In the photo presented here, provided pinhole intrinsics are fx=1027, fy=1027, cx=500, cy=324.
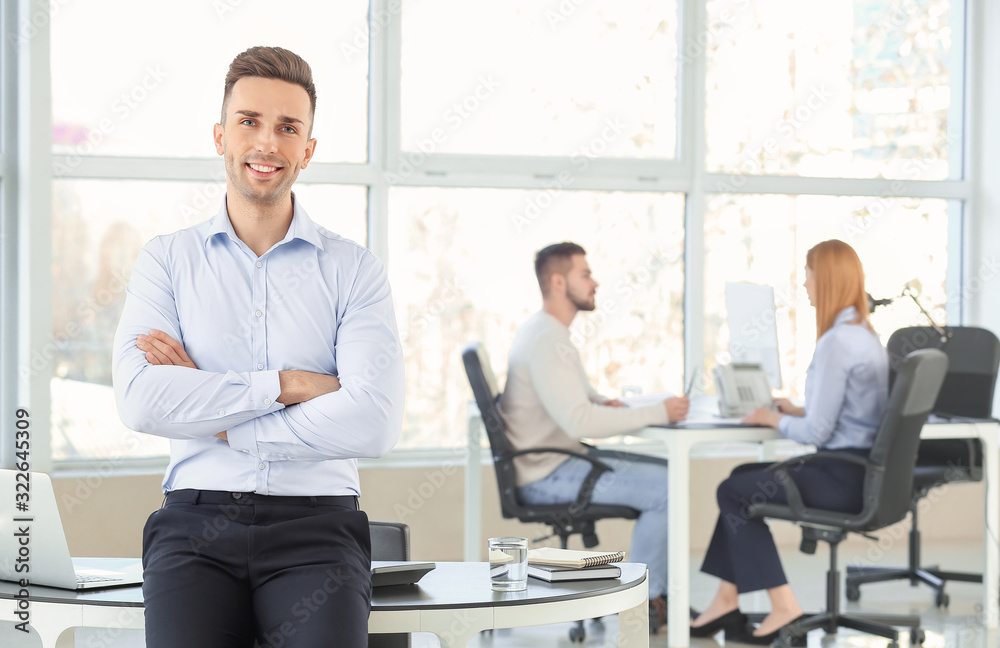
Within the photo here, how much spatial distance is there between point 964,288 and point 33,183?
4946 millimetres

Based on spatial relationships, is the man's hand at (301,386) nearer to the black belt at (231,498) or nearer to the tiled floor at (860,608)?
the black belt at (231,498)

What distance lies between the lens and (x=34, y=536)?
Result: 1658mm

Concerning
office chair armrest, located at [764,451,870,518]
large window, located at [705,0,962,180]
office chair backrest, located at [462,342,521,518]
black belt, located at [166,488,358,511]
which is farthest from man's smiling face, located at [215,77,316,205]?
large window, located at [705,0,962,180]

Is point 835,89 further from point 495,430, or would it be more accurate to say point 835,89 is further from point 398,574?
point 398,574

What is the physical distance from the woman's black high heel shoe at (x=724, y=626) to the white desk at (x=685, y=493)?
131 millimetres

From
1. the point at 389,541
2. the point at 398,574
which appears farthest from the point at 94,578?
the point at 389,541

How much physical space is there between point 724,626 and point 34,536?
2.72 m

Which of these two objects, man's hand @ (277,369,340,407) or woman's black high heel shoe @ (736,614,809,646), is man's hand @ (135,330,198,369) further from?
woman's black high heel shoe @ (736,614,809,646)

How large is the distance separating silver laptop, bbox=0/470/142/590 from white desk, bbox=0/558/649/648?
2 cm

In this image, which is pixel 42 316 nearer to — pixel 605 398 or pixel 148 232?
pixel 148 232

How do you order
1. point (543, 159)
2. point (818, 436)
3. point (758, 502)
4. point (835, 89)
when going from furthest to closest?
point (835, 89), point (543, 159), point (758, 502), point (818, 436)

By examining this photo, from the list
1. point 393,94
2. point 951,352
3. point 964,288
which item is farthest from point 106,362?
point 964,288

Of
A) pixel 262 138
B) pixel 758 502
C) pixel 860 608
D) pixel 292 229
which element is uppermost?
pixel 262 138

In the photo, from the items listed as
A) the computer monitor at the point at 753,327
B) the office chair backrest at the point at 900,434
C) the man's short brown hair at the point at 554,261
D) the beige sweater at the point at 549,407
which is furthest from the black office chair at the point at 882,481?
the man's short brown hair at the point at 554,261
